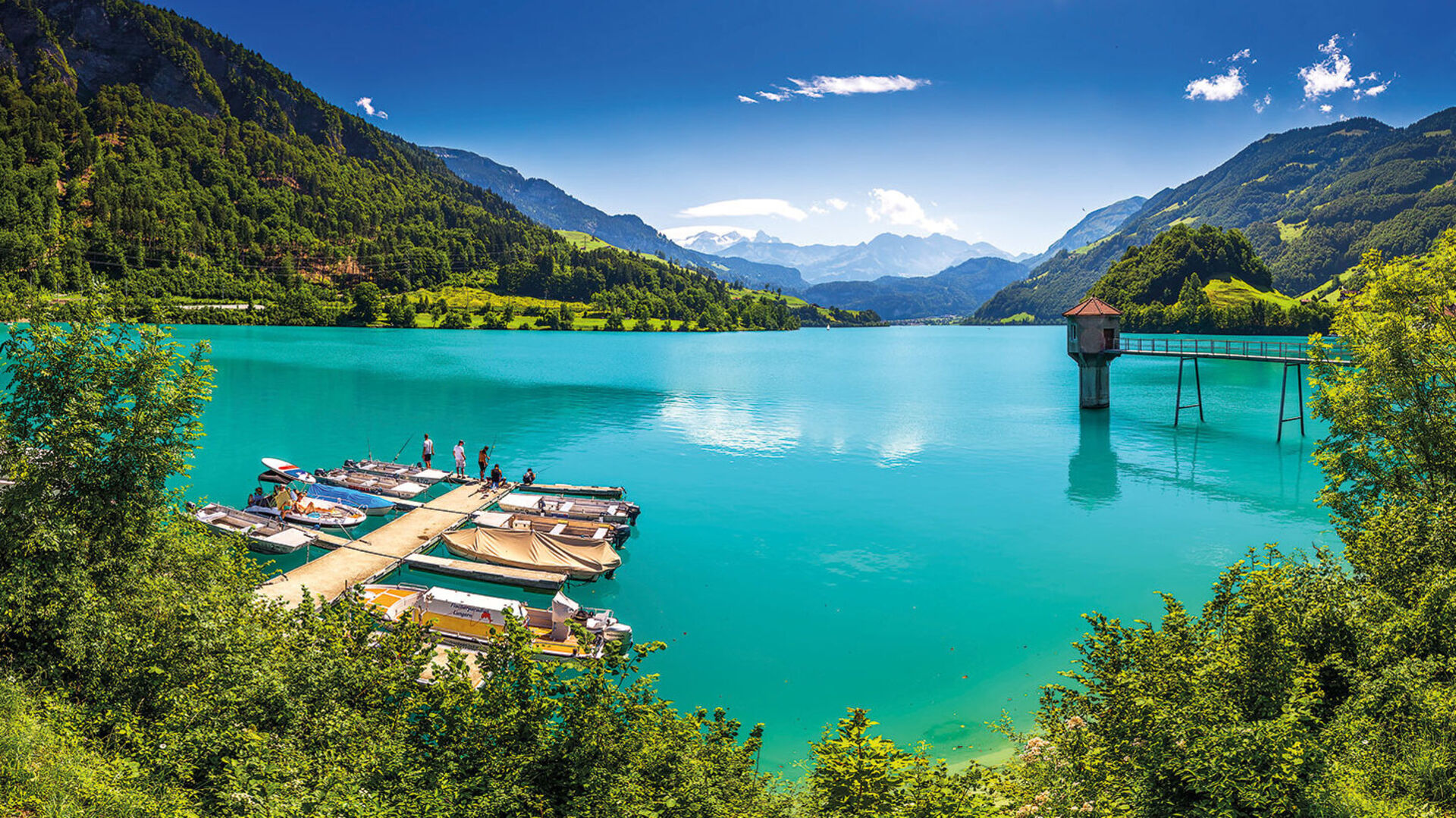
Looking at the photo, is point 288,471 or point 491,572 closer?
point 491,572

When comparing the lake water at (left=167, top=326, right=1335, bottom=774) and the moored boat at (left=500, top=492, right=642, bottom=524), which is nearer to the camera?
the lake water at (left=167, top=326, right=1335, bottom=774)

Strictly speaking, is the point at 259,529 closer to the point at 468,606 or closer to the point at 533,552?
the point at 533,552

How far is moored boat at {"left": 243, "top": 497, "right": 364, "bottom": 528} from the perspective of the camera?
3503 centimetres

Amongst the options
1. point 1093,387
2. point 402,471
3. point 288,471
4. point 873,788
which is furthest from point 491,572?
point 1093,387

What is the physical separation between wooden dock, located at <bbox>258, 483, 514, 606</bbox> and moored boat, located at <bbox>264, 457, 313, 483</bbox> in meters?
9.43

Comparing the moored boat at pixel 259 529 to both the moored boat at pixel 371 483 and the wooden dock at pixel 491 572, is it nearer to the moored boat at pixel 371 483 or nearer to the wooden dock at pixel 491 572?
the wooden dock at pixel 491 572

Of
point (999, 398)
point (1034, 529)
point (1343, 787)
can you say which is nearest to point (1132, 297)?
point (999, 398)

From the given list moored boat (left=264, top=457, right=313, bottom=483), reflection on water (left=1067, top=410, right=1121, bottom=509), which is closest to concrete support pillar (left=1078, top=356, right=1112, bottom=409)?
reflection on water (left=1067, top=410, right=1121, bottom=509)

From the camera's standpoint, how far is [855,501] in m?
44.5

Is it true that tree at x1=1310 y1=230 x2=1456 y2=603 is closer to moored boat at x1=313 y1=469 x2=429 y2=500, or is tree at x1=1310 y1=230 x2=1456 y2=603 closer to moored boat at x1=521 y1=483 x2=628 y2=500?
moored boat at x1=521 y1=483 x2=628 y2=500

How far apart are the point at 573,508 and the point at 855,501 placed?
59.1ft

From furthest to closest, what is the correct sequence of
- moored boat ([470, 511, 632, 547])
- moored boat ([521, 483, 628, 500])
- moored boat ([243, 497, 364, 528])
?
moored boat ([521, 483, 628, 500])
moored boat ([243, 497, 364, 528])
moored boat ([470, 511, 632, 547])

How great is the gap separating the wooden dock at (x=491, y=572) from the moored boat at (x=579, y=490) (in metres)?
11.9

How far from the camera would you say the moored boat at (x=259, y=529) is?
31750 millimetres
